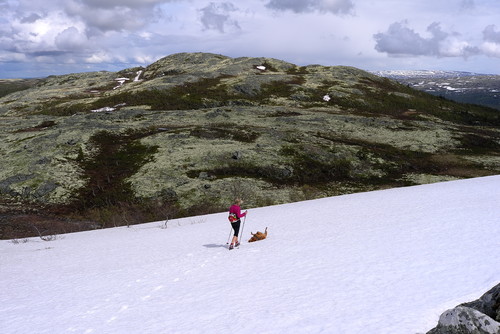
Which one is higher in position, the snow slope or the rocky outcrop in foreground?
the rocky outcrop in foreground

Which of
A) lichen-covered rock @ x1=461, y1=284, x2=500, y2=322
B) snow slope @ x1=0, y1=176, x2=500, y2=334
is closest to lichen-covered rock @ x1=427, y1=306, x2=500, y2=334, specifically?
lichen-covered rock @ x1=461, y1=284, x2=500, y2=322

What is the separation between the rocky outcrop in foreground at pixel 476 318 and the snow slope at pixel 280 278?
2230 mm

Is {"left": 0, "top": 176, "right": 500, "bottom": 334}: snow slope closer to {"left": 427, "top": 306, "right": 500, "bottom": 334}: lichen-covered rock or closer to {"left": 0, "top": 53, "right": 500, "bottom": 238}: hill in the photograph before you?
{"left": 427, "top": 306, "right": 500, "bottom": 334}: lichen-covered rock

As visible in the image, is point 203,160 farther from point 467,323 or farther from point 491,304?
point 467,323

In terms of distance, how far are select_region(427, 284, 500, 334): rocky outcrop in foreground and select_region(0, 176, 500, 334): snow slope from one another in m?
2.23

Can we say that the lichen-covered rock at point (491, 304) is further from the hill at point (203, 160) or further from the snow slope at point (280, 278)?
the hill at point (203, 160)

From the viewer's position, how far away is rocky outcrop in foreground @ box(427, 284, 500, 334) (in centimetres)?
626

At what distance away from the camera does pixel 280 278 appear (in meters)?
14.4

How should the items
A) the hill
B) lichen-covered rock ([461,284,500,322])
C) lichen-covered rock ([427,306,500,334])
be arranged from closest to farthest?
lichen-covered rock ([427,306,500,334]) → lichen-covered rock ([461,284,500,322]) → the hill

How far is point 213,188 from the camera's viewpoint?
4794 centimetres

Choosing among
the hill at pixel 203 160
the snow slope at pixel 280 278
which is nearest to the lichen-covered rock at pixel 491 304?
the snow slope at pixel 280 278

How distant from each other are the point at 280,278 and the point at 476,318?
875 cm

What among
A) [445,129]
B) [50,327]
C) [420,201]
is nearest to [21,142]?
[50,327]

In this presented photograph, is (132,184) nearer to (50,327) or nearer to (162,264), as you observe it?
(162,264)
